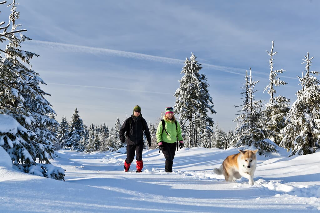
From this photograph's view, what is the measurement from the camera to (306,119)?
522 inches

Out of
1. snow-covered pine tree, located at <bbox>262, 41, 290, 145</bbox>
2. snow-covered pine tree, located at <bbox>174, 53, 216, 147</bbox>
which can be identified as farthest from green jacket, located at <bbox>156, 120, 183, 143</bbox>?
snow-covered pine tree, located at <bbox>174, 53, 216, 147</bbox>

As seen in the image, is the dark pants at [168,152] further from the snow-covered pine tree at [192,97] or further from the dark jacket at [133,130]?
the snow-covered pine tree at [192,97]

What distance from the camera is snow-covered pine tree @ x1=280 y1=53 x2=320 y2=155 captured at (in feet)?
43.3

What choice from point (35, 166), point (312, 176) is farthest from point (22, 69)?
point (312, 176)

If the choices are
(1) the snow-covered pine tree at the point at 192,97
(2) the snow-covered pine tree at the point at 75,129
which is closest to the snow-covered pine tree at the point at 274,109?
(1) the snow-covered pine tree at the point at 192,97

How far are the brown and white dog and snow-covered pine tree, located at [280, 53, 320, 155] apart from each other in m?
8.75

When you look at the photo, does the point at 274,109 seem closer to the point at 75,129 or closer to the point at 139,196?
the point at 139,196

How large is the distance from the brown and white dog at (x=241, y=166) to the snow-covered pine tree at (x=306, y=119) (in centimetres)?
875

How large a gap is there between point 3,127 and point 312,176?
9.07 meters

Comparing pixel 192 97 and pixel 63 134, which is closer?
pixel 192 97

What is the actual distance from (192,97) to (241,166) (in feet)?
77.6

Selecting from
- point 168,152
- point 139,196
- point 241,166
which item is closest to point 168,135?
point 168,152

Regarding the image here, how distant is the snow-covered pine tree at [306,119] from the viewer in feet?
43.3

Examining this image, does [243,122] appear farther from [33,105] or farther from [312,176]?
[33,105]
